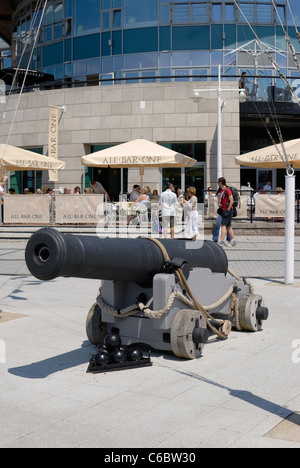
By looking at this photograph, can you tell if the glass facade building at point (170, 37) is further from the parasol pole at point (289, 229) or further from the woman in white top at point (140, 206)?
the parasol pole at point (289, 229)

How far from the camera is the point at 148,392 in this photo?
207 inches

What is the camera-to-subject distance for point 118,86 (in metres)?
28.9

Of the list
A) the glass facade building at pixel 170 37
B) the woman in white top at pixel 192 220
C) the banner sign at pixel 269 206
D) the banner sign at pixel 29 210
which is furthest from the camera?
the glass facade building at pixel 170 37

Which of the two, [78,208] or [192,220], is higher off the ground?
[78,208]

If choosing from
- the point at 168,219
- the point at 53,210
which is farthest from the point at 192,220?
the point at 53,210

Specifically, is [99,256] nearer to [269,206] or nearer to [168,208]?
[168,208]

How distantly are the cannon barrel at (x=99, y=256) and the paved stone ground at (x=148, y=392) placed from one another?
3.14 feet

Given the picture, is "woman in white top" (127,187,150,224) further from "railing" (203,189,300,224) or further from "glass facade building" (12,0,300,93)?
"glass facade building" (12,0,300,93)

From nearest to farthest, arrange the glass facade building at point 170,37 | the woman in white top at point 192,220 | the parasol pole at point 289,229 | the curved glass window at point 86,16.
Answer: the parasol pole at point 289,229 < the woman in white top at point 192,220 < the glass facade building at point 170,37 < the curved glass window at point 86,16

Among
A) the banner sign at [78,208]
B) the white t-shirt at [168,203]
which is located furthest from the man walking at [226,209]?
the banner sign at [78,208]

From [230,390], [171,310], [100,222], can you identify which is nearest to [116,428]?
[230,390]

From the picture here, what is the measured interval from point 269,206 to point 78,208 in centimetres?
642

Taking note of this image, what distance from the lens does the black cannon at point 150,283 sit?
489cm

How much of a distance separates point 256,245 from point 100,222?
524 centimetres
